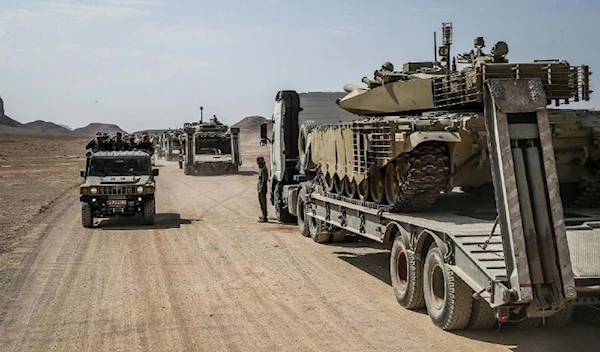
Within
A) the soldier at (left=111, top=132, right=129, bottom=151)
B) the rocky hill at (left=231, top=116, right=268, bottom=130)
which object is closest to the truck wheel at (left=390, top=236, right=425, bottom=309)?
the soldier at (left=111, top=132, right=129, bottom=151)

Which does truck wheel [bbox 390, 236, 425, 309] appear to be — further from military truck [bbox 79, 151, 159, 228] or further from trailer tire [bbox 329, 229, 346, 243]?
military truck [bbox 79, 151, 159, 228]

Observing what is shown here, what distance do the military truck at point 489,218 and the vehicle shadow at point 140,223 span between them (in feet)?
19.2

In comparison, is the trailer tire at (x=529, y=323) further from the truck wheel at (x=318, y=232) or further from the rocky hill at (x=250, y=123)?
the rocky hill at (x=250, y=123)

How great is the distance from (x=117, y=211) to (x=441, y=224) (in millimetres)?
10039

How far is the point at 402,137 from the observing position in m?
9.07

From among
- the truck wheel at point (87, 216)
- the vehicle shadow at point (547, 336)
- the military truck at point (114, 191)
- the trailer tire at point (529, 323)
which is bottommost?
the vehicle shadow at point (547, 336)

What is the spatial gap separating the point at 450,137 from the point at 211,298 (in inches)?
147

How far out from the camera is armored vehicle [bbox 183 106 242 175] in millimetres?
36094

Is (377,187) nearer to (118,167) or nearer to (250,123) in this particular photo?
(118,167)

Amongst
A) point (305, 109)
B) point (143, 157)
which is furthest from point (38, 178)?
point (305, 109)

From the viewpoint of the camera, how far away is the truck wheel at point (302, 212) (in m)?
15.2

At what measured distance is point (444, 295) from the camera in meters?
8.05

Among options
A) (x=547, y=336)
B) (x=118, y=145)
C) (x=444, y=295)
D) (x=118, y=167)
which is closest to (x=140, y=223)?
(x=118, y=167)

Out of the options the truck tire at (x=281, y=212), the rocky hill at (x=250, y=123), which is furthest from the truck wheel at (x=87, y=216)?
the rocky hill at (x=250, y=123)
